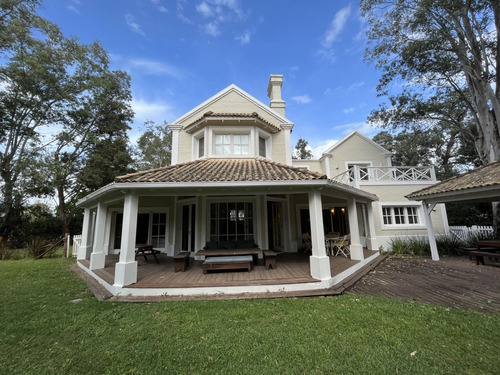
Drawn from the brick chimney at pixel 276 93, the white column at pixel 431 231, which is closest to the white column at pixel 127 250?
the brick chimney at pixel 276 93

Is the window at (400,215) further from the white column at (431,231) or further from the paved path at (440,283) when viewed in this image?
the paved path at (440,283)

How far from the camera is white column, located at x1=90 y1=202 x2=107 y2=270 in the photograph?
7086 millimetres

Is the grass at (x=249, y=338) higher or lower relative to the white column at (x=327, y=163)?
lower

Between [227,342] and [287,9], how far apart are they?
45.9 feet

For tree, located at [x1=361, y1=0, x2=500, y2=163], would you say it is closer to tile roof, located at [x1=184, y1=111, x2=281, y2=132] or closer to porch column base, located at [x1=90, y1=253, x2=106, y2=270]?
tile roof, located at [x1=184, y1=111, x2=281, y2=132]

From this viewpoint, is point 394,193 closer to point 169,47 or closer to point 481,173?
point 481,173

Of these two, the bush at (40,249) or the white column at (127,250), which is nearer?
the white column at (127,250)

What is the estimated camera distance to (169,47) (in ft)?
37.9

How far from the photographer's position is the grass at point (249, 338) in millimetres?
2553

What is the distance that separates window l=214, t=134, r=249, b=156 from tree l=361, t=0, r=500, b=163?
10686mm

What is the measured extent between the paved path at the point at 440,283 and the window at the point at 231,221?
4429 millimetres

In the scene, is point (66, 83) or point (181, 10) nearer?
point (181, 10)

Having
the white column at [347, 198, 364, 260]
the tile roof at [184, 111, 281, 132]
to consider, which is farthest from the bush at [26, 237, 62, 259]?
the white column at [347, 198, 364, 260]

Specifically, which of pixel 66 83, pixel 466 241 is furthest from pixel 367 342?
pixel 66 83
